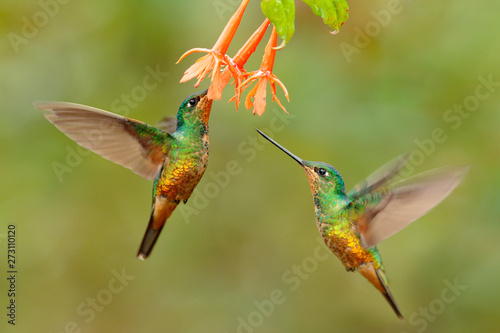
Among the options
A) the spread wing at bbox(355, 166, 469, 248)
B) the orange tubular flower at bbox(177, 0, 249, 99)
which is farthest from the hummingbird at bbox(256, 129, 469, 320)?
the orange tubular flower at bbox(177, 0, 249, 99)

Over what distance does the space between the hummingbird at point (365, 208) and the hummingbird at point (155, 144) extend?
11.2 inches

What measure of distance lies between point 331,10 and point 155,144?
2.38 feet

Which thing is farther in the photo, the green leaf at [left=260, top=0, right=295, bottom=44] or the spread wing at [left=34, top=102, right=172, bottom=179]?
the spread wing at [left=34, top=102, right=172, bottom=179]

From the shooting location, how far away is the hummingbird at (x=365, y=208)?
168 cm

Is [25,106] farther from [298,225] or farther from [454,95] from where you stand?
[454,95]

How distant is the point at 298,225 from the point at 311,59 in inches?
46.6

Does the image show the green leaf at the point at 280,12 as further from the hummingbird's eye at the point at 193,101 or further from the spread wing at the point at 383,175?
the spread wing at the point at 383,175

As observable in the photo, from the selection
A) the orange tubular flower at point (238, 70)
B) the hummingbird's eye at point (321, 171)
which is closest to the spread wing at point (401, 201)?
the hummingbird's eye at point (321, 171)

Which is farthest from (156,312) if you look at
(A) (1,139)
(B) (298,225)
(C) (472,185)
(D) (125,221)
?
(C) (472,185)

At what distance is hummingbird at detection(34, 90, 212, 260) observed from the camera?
61.1 inches

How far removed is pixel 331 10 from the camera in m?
1.37

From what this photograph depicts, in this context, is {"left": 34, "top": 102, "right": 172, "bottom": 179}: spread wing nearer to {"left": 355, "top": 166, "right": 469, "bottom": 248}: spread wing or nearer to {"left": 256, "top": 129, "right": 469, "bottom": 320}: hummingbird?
{"left": 256, "top": 129, "right": 469, "bottom": 320}: hummingbird

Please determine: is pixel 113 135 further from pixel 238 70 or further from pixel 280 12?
pixel 280 12

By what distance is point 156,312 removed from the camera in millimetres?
4105
